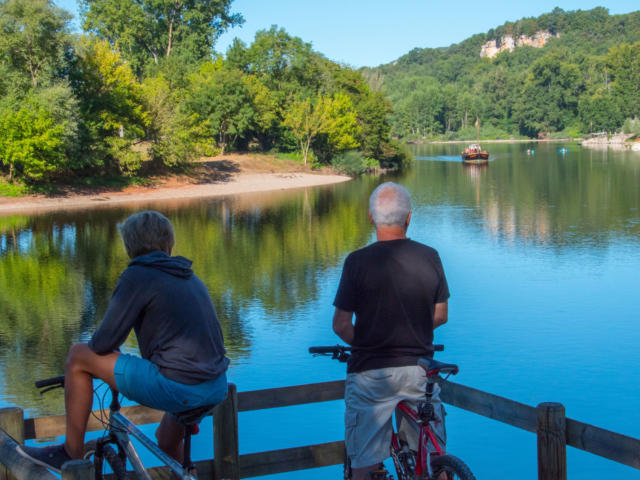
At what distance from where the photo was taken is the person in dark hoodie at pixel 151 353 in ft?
11.0

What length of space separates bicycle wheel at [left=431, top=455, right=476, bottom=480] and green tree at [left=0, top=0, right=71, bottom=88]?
112ft

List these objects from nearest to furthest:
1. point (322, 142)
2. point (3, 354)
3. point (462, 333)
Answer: point (3, 354)
point (462, 333)
point (322, 142)

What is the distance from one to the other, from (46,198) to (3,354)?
2523cm

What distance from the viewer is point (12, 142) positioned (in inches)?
1264

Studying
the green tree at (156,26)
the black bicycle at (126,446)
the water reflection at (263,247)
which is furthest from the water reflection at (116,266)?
the green tree at (156,26)

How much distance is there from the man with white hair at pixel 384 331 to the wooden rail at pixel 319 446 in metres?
0.57

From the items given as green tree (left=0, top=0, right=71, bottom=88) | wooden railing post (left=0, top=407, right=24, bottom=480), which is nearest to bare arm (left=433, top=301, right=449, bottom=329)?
wooden railing post (left=0, top=407, right=24, bottom=480)

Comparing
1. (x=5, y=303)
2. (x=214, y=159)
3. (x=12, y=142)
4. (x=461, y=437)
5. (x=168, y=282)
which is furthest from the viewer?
(x=214, y=159)

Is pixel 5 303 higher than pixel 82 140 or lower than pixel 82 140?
Result: lower

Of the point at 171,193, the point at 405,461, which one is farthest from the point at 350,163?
the point at 405,461

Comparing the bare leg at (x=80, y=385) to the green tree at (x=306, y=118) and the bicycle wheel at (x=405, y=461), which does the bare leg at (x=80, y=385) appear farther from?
the green tree at (x=306, y=118)

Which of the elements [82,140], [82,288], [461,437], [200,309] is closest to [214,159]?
[82,140]

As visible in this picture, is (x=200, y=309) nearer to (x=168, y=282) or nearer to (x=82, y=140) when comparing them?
(x=168, y=282)

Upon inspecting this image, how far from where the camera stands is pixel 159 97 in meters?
42.7
